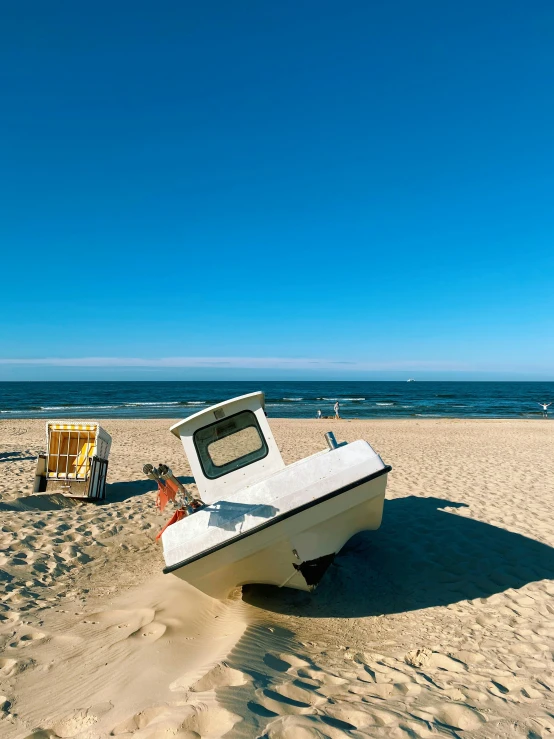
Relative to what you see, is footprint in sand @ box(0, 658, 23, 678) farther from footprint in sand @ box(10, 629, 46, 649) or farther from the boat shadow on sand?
the boat shadow on sand

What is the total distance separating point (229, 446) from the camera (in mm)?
5848

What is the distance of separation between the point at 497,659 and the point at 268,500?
2.45m

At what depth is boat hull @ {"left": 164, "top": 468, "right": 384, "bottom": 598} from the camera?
4.39m

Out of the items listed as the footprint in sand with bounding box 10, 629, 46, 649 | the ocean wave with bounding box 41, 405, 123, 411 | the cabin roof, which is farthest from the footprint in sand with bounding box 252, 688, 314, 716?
the ocean wave with bounding box 41, 405, 123, 411

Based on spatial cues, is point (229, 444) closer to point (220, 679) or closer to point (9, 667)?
point (220, 679)

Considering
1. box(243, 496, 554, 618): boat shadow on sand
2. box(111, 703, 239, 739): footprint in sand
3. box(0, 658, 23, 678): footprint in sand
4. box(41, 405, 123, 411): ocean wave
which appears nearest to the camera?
box(111, 703, 239, 739): footprint in sand

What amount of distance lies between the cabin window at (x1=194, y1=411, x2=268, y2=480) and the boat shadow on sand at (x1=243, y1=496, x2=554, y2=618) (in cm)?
150

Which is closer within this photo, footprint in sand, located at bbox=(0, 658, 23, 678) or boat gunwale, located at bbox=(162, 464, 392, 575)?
footprint in sand, located at bbox=(0, 658, 23, 678)

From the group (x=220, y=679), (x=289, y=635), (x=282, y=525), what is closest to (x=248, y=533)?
(x=282, y=525)

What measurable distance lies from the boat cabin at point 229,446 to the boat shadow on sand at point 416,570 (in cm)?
132

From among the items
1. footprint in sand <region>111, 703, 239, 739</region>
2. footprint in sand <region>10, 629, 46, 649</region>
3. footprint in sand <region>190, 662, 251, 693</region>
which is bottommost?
footprint in sand <region>10, 629, 46, 649</region>

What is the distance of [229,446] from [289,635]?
2.27m

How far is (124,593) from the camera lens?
17.7 ft

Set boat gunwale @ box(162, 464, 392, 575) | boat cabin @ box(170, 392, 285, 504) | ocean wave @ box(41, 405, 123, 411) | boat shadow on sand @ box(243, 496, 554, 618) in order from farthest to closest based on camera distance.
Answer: ocean wave @ box(41, 405, 123, 411)
boat cabin @ box(170, 392, 285, 504)
boat shadow on sand @ box(243, 496, 554, 618)
boat gunwale @ box(162, 464, 392, 575)
